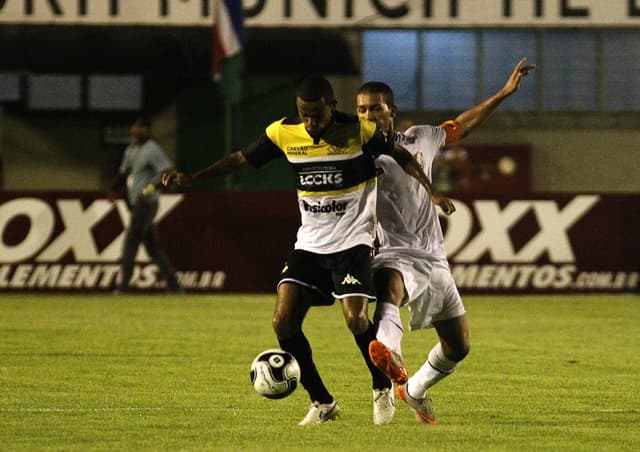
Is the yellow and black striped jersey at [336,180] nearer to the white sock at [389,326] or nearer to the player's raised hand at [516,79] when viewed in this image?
the white sock at [389,326]

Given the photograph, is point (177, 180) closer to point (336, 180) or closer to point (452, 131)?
point (336, 180)

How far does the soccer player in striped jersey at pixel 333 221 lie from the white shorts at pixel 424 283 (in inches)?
9.0

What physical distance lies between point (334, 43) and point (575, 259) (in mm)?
12611

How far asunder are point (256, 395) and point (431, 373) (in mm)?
1539

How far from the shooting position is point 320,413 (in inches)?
357

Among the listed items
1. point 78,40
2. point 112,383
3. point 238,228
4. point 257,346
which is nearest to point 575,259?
point 238,228

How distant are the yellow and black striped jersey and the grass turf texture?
1029mm

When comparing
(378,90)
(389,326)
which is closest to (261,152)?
(378,90)

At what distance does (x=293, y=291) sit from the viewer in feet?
29.2

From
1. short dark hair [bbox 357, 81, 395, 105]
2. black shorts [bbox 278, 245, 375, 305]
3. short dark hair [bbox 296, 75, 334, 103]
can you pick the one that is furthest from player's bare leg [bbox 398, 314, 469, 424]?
short dark hair [bbox 296, 75, 334, 103]

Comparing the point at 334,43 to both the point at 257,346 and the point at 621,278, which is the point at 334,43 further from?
the point at 257,346

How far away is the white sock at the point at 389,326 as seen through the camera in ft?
28.1

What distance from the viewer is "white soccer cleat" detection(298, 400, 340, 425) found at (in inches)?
356

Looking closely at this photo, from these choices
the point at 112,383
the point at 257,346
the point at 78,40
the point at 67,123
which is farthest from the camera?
the point at 67,123
